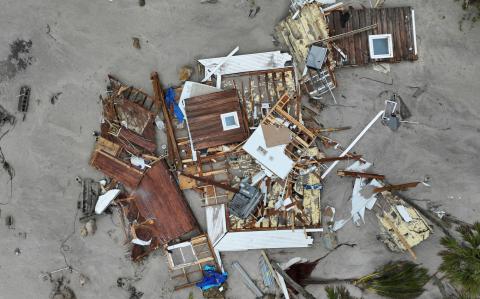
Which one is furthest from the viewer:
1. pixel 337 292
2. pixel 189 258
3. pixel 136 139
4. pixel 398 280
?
pixel 189 258

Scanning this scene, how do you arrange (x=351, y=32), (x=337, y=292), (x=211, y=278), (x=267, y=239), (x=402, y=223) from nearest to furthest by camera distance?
(x=351, y=32)
(x=402, y=223)
(x=267, y=239)
(x=337, y=292)
(x=211, y=278)

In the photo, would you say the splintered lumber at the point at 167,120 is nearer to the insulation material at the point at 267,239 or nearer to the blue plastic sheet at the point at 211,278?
the insulation material at the point at 267,239

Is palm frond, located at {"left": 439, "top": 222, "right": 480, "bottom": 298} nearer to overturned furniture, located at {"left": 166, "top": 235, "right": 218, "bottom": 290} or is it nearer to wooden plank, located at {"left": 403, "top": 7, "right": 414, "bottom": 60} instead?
wooden plank, located at {"left": 403, "top": 7, "right": 414, "bottom": 60}

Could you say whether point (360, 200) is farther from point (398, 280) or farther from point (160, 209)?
point (160, 209)

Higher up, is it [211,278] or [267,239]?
[267,239]

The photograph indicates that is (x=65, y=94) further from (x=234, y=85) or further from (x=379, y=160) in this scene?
(x=379, y=160)

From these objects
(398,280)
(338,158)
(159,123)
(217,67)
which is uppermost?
(217,67)

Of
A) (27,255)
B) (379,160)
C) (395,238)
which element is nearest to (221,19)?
(379,160)

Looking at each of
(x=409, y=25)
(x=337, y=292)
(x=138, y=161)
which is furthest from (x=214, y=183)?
(x=409, y=25)

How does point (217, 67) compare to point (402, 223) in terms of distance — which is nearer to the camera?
point (402, 223)
